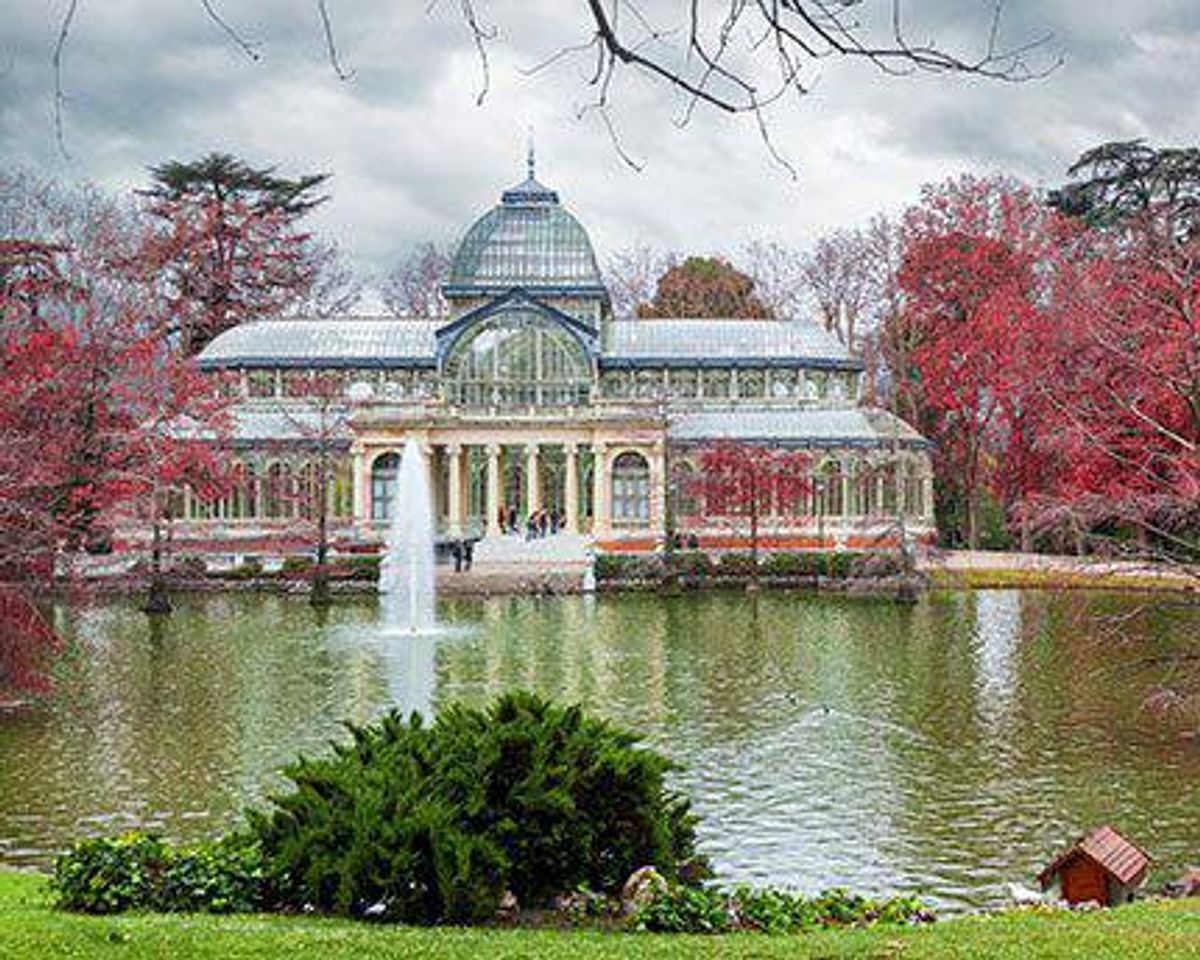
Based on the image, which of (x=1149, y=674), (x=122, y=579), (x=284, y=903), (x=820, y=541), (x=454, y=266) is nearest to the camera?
(x=284, y=903)

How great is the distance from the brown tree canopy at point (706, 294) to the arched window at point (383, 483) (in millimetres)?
19550

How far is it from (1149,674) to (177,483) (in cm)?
2798

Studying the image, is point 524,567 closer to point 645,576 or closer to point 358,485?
point 645,576

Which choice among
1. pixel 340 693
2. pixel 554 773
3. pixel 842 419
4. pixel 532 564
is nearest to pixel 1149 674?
pixel 340 693

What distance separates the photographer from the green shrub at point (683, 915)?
25.9 ft

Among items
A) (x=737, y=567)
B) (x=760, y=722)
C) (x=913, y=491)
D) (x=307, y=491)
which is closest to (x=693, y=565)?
(x=737, y=567)

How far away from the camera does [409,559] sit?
120 feet

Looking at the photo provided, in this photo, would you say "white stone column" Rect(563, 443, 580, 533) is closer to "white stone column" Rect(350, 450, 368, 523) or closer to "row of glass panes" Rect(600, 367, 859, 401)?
→ "row of glass panes" Rect(600, 367, 859, 401)

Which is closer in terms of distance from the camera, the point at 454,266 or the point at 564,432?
the point at 564,432

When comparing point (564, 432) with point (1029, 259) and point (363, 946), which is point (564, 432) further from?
point (363, 946)

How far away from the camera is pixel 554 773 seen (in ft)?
27.4

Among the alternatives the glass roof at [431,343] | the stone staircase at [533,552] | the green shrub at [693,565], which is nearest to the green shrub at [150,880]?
the green shrub at [693,565]

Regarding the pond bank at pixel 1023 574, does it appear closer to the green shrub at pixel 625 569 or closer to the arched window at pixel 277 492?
the green shrub at pixel 625 569

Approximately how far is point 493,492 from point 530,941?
132 feet
